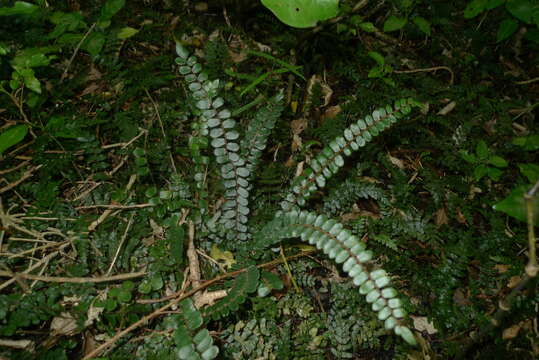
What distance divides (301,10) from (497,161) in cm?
195

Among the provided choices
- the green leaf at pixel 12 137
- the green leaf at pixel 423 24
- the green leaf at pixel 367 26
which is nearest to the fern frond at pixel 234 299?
the green leaf at pixel 12 137

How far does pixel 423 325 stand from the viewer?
2139 millimetres

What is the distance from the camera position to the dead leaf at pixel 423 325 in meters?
2.12

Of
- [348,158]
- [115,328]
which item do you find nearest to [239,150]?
[348,158]

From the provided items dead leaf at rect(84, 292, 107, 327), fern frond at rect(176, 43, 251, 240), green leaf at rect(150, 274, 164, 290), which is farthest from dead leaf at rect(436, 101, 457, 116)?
dead leaf at rect(84, 292, 107, 327)

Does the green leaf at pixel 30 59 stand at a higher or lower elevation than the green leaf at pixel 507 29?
lower

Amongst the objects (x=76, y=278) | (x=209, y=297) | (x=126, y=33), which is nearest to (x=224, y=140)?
(x=209, y=297)

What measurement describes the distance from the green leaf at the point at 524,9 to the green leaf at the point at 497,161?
89 centimetres

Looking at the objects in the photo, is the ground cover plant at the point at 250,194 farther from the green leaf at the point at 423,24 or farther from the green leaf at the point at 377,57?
the green leaf at the point at 423,24

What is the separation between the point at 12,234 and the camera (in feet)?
6.71

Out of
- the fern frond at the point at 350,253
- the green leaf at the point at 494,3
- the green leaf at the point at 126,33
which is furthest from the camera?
the green leaf at the point at 126,33

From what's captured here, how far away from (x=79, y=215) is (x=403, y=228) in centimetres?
Answer: 193

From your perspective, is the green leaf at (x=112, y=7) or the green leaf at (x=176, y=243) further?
the green leaf at (x=112, y=7)

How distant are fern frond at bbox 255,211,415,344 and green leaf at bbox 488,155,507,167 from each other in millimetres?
1447
